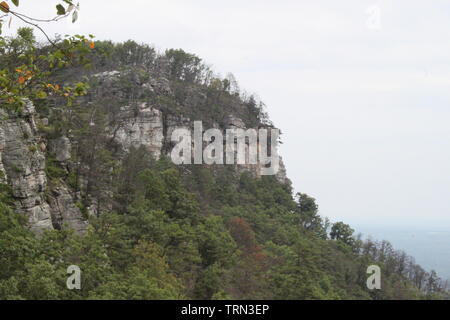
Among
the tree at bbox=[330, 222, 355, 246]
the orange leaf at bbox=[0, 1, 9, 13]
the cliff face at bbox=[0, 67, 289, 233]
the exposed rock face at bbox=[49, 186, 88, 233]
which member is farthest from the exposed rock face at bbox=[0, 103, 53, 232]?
the tree at bbox=[330, 222, 355, 246]

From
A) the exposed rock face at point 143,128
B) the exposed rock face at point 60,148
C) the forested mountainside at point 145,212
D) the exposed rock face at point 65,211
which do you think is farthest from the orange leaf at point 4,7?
the exposed rock face at point 143,128

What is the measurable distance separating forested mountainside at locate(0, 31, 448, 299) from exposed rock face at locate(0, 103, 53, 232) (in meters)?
0.05

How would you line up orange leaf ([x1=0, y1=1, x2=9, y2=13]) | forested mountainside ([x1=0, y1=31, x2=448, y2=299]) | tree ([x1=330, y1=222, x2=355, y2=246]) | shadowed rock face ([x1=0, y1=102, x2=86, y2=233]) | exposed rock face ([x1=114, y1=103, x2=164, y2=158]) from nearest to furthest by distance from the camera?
orange leaf ([x1=0, y1=1, x2=9, y2=13]) → forested mountainside ([x1=0, y1=31, x2=448, y2=299]) → shadowed rock face ([x1=0, y1=102, x2=86, y2=233]) → exposed rock face ([x1=114, y1=103, x2=164, y2=158]) → tree ([x1=330, y1=222, x2=355, y2=246])

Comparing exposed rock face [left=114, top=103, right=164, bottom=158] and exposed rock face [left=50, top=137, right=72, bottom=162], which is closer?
exposed rock face [left=50, top=137, right=72, bottom=162]

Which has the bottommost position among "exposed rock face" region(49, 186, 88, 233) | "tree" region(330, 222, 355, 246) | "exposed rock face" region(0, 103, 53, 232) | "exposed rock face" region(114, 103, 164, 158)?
"tree" region(330, 222, 355, 246)

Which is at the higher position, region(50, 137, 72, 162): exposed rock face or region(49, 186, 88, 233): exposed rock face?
region(50, 137, 72, 162): exposed rock face

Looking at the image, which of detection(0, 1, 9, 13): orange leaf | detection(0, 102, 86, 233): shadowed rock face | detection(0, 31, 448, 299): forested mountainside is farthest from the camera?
detection(0, 102, 86, 233): shadowed rock face

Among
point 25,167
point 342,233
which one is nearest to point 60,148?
point 25,167

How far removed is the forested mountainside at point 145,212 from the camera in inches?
552

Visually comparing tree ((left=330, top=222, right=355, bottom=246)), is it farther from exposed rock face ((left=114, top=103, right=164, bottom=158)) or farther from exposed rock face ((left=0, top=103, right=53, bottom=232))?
exposed rock face ((left=0, top=103, right=53, bottom=232))

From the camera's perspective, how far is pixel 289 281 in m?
15.5

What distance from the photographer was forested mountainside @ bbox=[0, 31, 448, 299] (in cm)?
1402
